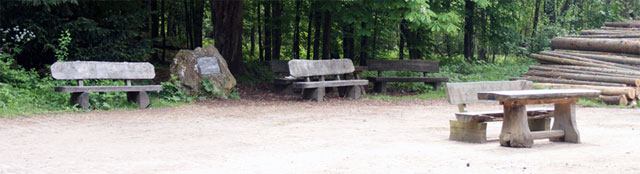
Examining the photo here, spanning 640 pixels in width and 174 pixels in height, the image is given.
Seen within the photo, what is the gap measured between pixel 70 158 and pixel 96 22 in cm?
940

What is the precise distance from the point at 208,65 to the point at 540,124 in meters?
8.01

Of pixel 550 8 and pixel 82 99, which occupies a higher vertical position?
pixel 550 8

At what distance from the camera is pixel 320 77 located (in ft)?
47.6

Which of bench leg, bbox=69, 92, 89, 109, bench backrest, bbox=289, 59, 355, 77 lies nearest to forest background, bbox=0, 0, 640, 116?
bench leg, bbox=69, 92, 89, 109

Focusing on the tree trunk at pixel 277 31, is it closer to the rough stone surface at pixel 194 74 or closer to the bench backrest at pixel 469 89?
the rough stone surface at pixel 194 74

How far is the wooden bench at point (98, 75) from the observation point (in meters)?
11.1

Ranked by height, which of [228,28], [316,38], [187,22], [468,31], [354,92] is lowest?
[354,92]

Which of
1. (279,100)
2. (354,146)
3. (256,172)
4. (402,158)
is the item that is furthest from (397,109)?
(256,172)

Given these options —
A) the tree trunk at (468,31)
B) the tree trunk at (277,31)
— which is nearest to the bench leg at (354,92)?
the tree trunk at (277,31)

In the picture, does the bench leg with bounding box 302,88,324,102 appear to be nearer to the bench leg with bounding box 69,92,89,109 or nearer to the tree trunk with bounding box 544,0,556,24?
the bench leg with bounding box 69,92,89,109

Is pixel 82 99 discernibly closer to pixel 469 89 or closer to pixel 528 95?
pixel 469 89

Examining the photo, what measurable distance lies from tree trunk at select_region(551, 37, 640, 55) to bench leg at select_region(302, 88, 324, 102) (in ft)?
24.0

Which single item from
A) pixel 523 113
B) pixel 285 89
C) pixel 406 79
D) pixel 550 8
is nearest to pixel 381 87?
pixel 406 79

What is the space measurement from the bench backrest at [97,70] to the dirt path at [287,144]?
94cm
